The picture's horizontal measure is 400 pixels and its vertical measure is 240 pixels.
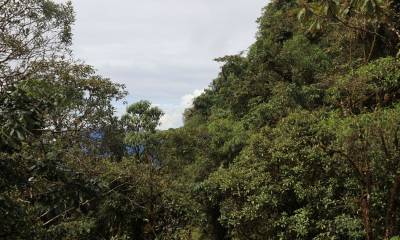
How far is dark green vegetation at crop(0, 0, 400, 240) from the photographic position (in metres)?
3.83

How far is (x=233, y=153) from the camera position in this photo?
13766 mm

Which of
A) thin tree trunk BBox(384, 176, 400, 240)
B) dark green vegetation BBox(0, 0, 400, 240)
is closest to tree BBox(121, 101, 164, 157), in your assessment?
dark green vegetation BBox(0, 0, 400, 240)

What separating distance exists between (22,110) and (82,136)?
25.4ft

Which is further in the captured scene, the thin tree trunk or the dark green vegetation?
the thin tree trunk

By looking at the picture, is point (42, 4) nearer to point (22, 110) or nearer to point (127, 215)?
point (127, 215)

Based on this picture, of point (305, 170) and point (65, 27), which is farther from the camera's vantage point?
point (65, 27)

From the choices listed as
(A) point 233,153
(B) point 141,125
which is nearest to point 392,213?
(A) point 233,153

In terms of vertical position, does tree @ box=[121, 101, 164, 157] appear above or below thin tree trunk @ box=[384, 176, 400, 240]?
above

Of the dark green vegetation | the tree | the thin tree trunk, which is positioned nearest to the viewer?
the dark green vegetation

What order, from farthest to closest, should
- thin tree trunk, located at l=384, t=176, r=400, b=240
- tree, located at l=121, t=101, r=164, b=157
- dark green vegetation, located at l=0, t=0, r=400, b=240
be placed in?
tree, located at l=121, t=101, r=164, b=157, thin tree trunk, located at l=384, t=176, r=400, b=240, dark green vegetation, located at l=0, t=0, r=400, b=240

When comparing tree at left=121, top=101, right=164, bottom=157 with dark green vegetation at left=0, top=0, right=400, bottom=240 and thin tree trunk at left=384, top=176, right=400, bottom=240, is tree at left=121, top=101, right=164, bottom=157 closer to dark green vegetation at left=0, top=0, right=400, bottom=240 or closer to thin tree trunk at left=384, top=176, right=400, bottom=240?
dark green vegetation at left=0, top=0, right=400, bottom=240

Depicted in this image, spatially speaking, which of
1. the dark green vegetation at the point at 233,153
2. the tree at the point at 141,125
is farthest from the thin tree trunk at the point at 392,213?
the tree at the point at 141,125

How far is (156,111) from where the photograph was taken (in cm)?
1916

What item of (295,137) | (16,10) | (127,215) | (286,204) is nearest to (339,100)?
(295,137)
